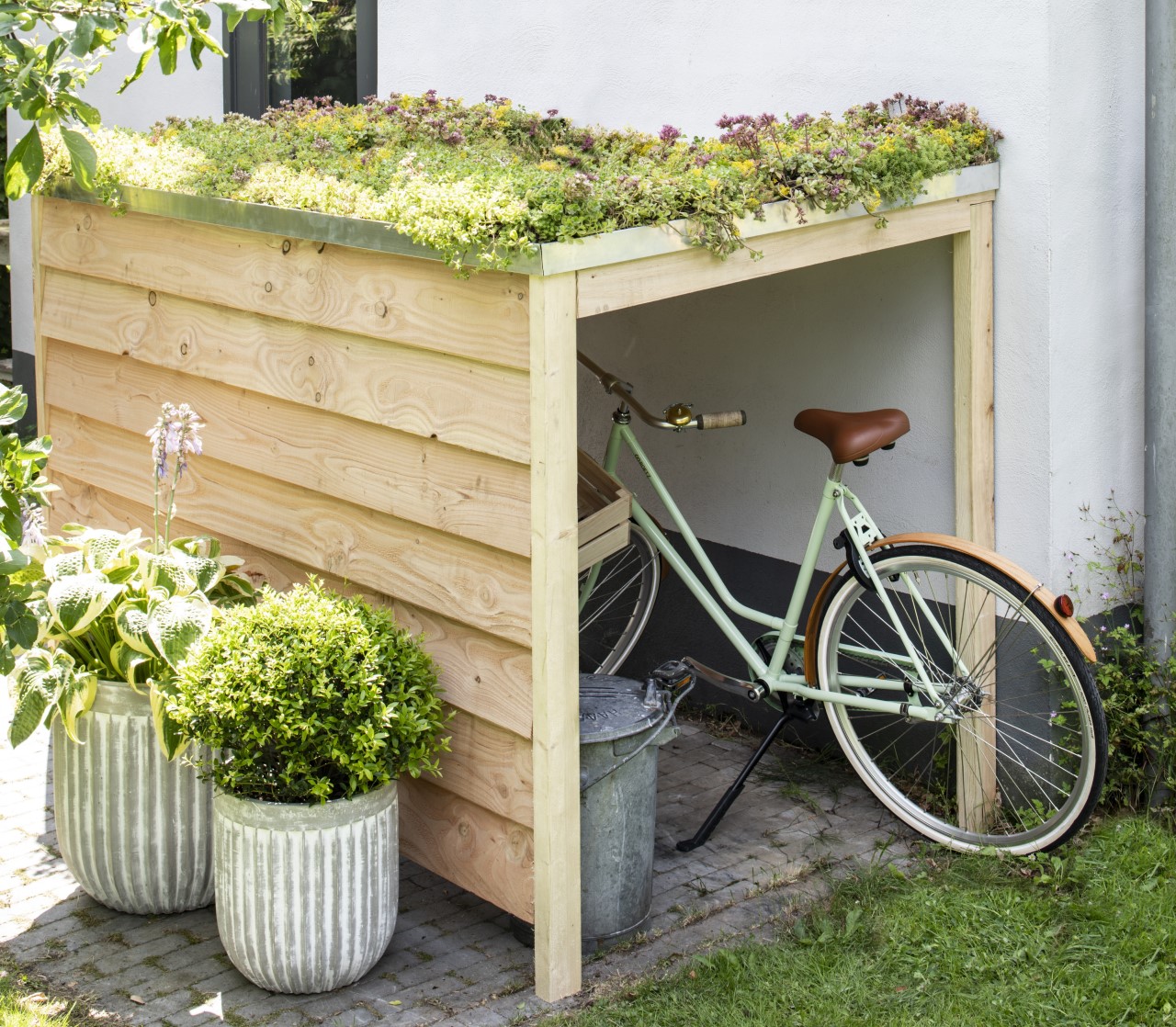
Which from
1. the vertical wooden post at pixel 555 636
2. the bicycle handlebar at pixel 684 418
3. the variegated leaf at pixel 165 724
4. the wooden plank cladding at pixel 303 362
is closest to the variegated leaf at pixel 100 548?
the variegated leaf at pixel 165 724

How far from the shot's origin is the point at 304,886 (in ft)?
10.8

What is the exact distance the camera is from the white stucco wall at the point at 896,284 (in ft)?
12.9

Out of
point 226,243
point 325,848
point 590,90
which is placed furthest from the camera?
point 590,90

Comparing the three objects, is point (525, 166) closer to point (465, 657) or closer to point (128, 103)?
point (465, 657)

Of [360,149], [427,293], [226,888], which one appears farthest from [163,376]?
[226,888]

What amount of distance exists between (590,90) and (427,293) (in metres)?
2.11

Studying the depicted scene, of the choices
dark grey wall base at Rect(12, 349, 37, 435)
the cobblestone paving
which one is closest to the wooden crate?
the cobblestone paving

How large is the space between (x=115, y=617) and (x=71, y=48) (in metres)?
1.44

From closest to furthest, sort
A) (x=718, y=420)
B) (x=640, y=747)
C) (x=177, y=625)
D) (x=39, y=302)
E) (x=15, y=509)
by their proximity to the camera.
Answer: (x=15, y=509)
(x=177, y=625)
(x=640, y=747)
(x=718, y=420)
(x=39, y=302)

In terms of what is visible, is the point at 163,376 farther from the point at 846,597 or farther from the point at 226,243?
the point at 846,597

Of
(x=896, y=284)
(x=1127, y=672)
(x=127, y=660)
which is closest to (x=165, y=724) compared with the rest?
(x=127, y=660)

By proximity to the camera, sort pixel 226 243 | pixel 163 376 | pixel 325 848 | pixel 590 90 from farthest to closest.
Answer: pixel 590 90
pixel 163 376
pixel 226 243
pixel 325 848

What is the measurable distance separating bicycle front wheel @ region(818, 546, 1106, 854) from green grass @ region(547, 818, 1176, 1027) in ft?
0.64

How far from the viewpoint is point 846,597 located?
4.11 meters
